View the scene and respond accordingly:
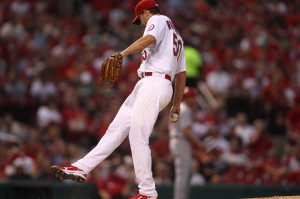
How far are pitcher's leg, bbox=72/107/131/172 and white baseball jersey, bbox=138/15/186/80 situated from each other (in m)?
0.44

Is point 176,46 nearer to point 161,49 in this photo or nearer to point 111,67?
point 161,49

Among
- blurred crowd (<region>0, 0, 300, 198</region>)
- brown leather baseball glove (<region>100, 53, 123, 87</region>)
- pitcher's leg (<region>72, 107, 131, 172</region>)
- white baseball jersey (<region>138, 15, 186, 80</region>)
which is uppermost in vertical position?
blurred crowd (<region>0, 0, 300, 198</region>)

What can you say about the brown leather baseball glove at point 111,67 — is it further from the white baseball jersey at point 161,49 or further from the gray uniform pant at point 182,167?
the gray uniform pant at point 182,167

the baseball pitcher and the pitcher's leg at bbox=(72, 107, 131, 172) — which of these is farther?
the pitcher's leg at bbox=(72, 107, 131, 172)

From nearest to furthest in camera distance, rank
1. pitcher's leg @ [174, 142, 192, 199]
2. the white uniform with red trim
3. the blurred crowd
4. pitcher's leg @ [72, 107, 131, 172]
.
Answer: the white uniform with red trim, pitcher's leg @ [72, 107, 131, 172], pitcher's leg @ [174, 142, 192, 199], the blurred crowd

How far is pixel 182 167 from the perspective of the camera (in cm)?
665

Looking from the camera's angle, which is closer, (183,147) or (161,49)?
A: (161,49)

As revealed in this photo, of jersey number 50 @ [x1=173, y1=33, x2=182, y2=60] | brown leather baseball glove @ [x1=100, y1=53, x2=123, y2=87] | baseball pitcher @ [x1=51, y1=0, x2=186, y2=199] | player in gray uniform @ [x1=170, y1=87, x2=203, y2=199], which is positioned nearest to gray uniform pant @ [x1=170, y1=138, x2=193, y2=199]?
player in gray uniform @ [x1=170, y1=87, x2=203, y2=199]

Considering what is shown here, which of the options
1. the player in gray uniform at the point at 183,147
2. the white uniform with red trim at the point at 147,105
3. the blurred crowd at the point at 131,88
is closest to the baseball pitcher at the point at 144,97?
the white uniform with red trim at the point at 147,105

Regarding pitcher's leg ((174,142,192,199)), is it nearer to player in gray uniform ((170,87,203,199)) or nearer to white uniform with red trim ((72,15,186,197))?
player in gray uniform ((170,87,203,199))

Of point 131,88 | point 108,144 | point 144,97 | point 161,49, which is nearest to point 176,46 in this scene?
point 161,49

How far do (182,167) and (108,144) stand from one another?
7.13ft

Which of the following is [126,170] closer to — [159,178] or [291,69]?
[159,178]

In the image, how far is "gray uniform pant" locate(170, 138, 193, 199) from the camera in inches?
259
